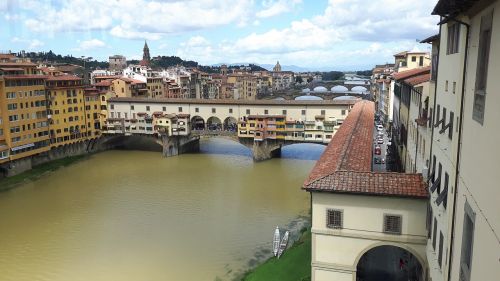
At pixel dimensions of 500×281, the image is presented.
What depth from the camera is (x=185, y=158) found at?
147 ft

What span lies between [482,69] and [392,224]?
27.0 feet

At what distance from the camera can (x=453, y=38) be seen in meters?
8.95

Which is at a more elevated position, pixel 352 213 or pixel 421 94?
pixel 421 94

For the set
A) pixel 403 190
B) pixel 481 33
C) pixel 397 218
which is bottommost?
pixel 397 218

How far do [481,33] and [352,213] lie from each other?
8.44 m

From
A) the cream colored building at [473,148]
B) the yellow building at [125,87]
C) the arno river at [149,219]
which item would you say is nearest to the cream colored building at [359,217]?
the cream colored building at [473,148]

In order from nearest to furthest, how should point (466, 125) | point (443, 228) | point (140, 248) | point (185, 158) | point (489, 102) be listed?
1. point (489, 102)
2. point (466, 125)
3. point (443, 228)
4. point (140, 248)
5. point (185, 158)

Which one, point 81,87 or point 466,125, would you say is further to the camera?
point 81,87

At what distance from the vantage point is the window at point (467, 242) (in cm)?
613

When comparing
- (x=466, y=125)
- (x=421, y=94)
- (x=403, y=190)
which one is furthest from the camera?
(x=421, y=94)

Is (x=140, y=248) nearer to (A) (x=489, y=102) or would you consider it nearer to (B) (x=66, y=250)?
(B) (x=66, y=250)

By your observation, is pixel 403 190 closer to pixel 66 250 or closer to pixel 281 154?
pixel 66 250

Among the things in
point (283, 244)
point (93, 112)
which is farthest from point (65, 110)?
point (283, 244)

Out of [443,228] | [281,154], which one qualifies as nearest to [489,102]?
[443,228]
